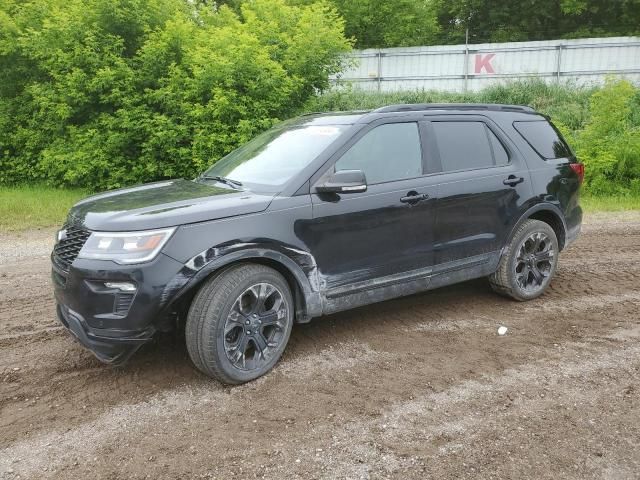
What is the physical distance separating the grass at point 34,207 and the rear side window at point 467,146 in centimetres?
696

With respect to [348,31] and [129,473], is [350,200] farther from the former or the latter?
[348,31]

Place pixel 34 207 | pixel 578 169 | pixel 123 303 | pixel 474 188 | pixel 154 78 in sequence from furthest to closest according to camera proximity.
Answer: pixel 154 78
pixel 34 207
pixel 578 169
pixel 474 188
pixel 123 303

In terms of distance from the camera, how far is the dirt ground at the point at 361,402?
2.88m

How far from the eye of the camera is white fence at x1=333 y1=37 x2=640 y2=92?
63.2 feet

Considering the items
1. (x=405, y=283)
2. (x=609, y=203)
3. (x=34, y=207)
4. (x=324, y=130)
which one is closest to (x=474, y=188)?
(x=405, y=283)

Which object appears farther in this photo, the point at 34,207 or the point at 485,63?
the point at 485,63

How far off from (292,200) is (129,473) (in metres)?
2.00

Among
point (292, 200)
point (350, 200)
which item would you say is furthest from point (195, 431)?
point (350, 200)

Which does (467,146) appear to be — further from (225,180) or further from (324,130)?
(225,180)

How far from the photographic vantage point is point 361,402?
3.49 m

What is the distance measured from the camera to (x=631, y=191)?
1148 centimetres

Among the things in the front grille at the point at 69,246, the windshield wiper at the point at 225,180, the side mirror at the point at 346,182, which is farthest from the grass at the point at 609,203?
the front grille at the point at 69,246

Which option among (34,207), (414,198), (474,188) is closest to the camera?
(414,198)

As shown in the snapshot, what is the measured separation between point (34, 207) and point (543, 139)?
8.54m
